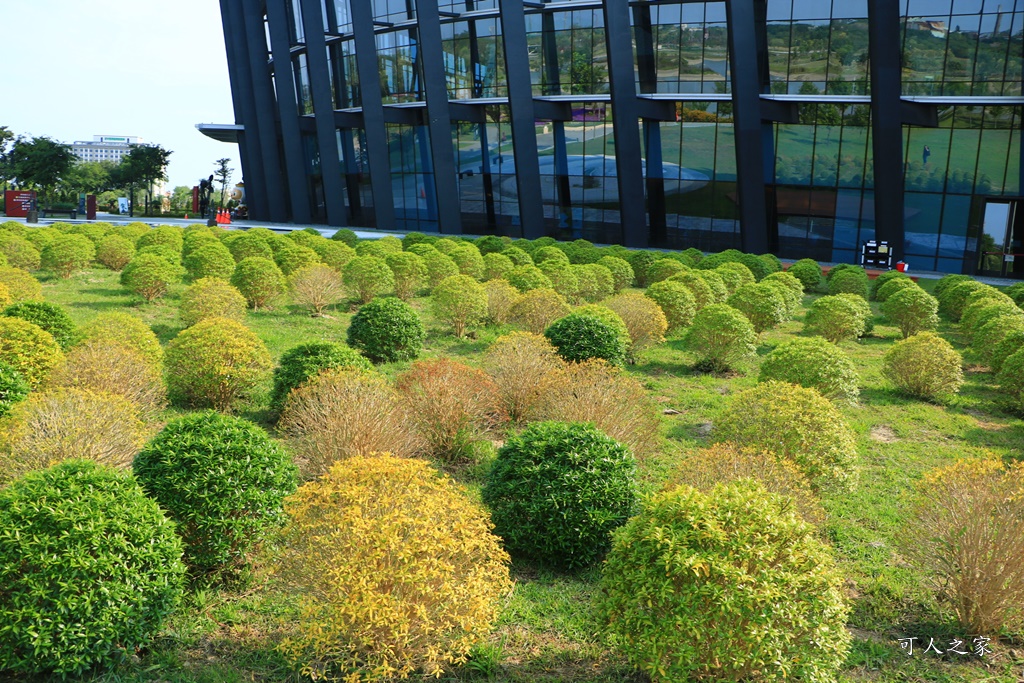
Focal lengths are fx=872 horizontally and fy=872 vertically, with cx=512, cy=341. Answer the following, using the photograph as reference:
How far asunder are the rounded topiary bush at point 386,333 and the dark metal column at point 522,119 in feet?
74.5

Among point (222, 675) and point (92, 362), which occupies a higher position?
Answer: point (92, 362)

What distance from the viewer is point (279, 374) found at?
1012cm

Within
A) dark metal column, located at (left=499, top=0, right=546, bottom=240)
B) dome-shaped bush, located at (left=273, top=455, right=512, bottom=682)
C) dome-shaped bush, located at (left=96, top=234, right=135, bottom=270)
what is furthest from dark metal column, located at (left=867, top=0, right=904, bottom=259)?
dome-shaped bush, located at (left=273, top=455, right=512, bottom=682)

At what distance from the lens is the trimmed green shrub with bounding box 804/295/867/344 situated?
647 inches

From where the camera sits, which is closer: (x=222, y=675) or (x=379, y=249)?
(x=222, y=675)

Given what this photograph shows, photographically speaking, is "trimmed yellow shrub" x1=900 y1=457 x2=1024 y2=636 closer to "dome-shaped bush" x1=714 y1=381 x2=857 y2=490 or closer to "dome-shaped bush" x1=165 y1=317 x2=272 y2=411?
"dome-shaped bush" x1=714 y1=381 x2=857 y2=490

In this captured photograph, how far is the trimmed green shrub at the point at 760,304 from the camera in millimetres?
16766

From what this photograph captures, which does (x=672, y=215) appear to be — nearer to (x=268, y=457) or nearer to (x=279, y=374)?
(x=279, y=374)

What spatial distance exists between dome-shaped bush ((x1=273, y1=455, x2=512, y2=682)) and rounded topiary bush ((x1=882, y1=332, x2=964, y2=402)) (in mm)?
9675

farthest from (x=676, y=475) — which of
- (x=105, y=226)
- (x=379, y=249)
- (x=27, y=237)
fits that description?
(x=105, y=226)

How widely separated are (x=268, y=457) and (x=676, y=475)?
3080 millimetres

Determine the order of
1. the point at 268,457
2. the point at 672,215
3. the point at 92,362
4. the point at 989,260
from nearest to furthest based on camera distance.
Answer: the point at 268,457 < the point at 92,362 < the point at 989,260 < the point at 672,215

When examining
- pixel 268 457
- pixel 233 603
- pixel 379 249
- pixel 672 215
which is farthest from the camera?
pixel 672 215

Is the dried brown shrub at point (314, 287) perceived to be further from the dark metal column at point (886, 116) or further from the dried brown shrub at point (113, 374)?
the dark metal column at point (886, 116)
